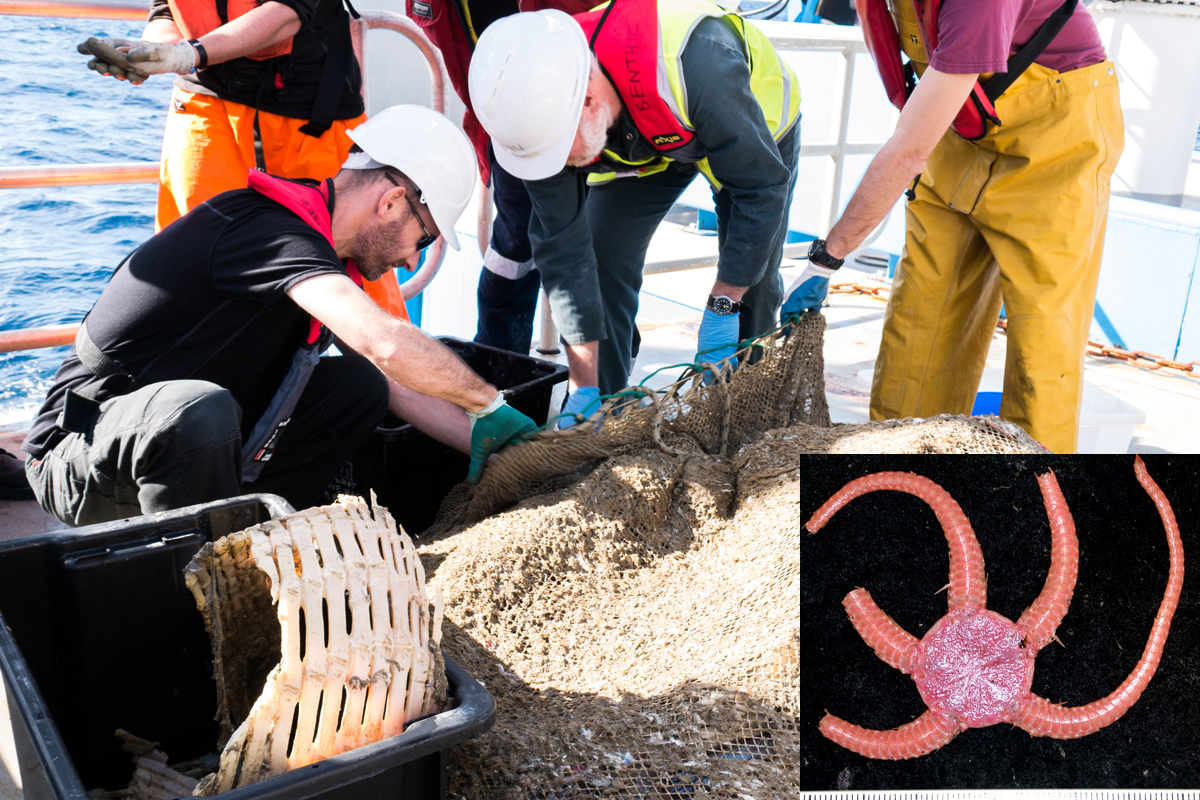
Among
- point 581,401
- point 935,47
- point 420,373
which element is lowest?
point 581,401

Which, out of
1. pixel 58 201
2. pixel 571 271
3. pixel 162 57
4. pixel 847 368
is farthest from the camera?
pixel 58 201

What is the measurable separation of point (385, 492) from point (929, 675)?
1625mm

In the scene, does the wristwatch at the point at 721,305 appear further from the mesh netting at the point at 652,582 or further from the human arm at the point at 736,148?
the mesh netting at the point at 652,582

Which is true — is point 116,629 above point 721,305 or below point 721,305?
below

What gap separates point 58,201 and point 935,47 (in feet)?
35.2

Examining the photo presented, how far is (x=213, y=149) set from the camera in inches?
105

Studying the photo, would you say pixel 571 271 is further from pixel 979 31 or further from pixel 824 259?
pixel 979 31

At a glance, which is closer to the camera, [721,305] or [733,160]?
[733,160]

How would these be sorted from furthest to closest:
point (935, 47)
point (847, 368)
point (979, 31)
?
point (847, 368), point (935, 47), point (979, 31)

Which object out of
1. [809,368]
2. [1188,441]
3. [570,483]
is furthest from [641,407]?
[1188,441]

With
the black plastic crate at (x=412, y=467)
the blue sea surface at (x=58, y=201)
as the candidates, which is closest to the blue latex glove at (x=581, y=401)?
the black plastic crate at (x=412, y=467)

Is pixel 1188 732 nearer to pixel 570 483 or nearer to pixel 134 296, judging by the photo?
pixel 570 483

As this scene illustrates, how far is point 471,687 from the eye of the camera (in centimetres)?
115

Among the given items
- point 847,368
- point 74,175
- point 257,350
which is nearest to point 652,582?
point 257,350
